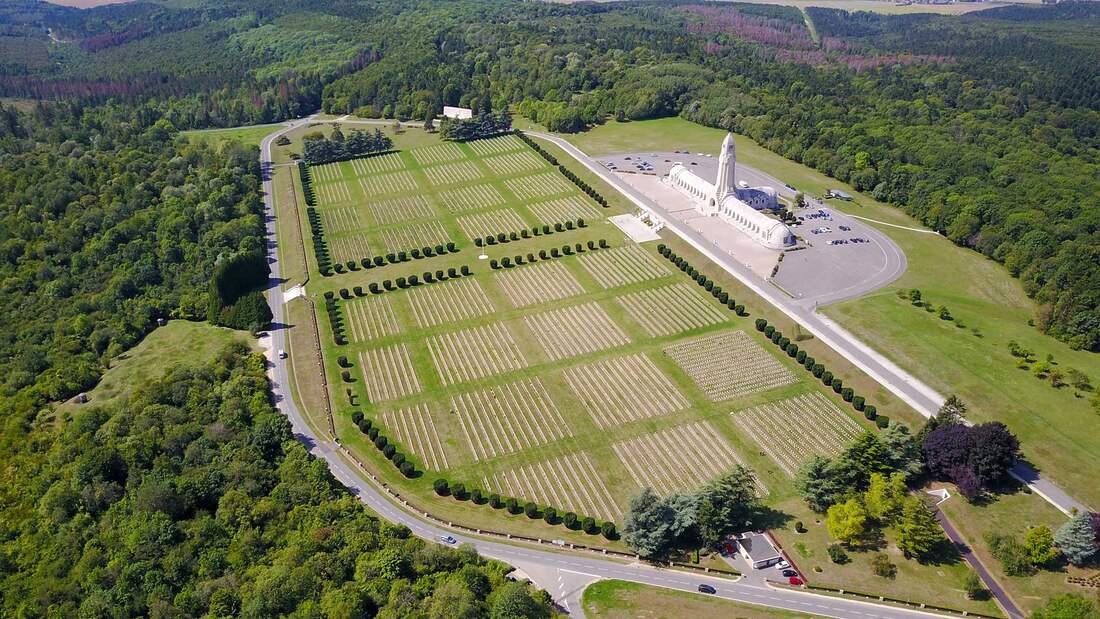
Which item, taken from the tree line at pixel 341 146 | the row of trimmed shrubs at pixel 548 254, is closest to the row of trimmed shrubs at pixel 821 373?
the row of trimmed shrubs at pixel 548 254

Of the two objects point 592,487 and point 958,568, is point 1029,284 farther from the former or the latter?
point 592,487

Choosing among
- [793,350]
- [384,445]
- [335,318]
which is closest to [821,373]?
[793,350]

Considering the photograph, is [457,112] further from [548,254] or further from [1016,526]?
[1016,526]

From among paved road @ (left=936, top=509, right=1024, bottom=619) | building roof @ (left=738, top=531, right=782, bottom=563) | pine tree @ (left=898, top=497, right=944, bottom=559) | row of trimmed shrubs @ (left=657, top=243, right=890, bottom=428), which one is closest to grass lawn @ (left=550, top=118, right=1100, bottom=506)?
row of trimmed shrubs @ (left=657, top=243, right=890, bottom=428)

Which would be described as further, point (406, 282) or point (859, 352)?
point (406, 282)

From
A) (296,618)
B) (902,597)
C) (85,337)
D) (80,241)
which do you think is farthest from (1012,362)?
(80,241)

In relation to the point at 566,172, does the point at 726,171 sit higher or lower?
higher
